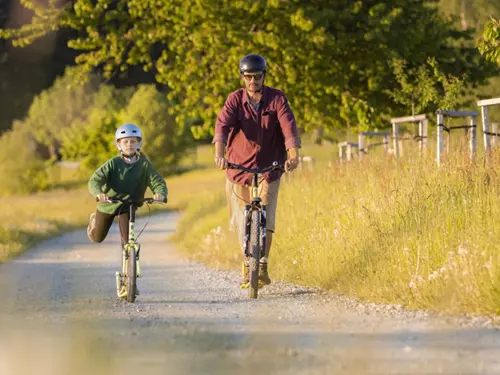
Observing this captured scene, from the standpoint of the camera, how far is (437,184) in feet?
39.3

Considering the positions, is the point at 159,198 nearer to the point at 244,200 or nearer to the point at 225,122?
the point at 225,122

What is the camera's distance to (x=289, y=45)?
826 inches

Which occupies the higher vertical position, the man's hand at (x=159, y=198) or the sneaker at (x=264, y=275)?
the man's hand at (x=159, y=198)

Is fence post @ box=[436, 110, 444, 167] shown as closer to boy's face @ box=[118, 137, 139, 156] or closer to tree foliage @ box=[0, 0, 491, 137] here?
boy's face @ box=[118, 137, 139, 156]

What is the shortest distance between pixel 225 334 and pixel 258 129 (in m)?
3.35

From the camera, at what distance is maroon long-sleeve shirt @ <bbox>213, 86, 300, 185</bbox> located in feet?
36.5

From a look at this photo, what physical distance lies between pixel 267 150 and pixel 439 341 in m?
3.96

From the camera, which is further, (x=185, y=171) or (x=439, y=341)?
(x=185, y=171)

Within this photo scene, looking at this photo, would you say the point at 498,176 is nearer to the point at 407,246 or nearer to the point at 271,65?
the point at 407,246

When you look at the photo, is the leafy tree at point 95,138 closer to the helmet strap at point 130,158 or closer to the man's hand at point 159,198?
the helmet strap at point 130,158

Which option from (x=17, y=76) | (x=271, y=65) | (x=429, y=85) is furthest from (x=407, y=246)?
(x=17, y=76)

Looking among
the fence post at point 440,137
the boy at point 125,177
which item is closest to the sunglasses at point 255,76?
the boy at point 125,177

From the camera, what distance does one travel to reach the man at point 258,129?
435 inches

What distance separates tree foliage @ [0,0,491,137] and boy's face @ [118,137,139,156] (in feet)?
31.4
